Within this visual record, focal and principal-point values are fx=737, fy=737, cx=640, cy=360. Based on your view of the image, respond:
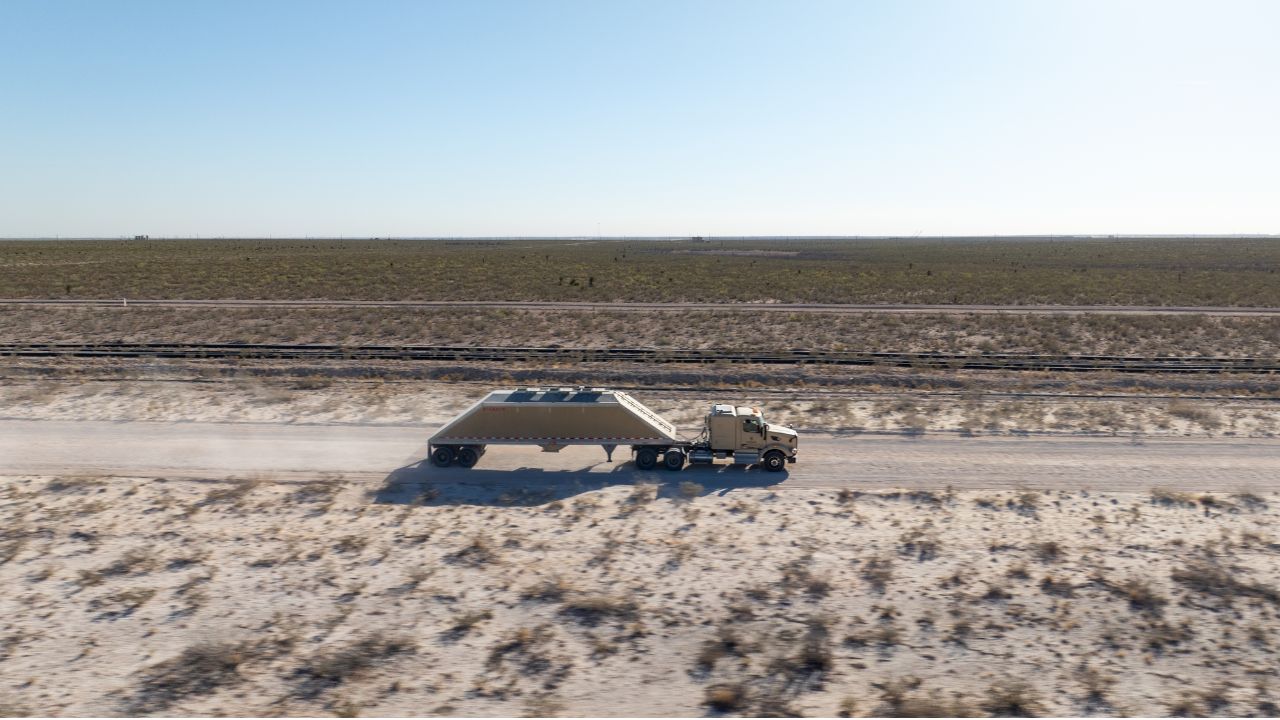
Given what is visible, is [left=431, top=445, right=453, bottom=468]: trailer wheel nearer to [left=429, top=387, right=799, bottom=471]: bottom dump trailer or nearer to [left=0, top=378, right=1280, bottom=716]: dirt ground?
[left=429, top=387, right=799, bottom=471]: bottom dump trailer

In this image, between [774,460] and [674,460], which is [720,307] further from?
[674,460]

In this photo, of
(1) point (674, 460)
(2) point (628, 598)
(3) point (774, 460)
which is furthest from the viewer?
(1) point (674, 460)

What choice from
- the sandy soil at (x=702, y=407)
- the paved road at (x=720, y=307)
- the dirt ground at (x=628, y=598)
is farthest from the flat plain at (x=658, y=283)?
the dirt ground at (x=628, y=598)

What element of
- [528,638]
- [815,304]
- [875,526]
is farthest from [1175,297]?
[528,638]

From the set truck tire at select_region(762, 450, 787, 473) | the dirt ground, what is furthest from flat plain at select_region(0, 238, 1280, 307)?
the dirt ground

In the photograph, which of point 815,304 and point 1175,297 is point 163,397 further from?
point 1175,297

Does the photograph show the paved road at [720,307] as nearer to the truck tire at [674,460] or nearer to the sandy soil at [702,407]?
the sandy soil at [702,407]

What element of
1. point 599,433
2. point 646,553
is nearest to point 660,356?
point 599,433
